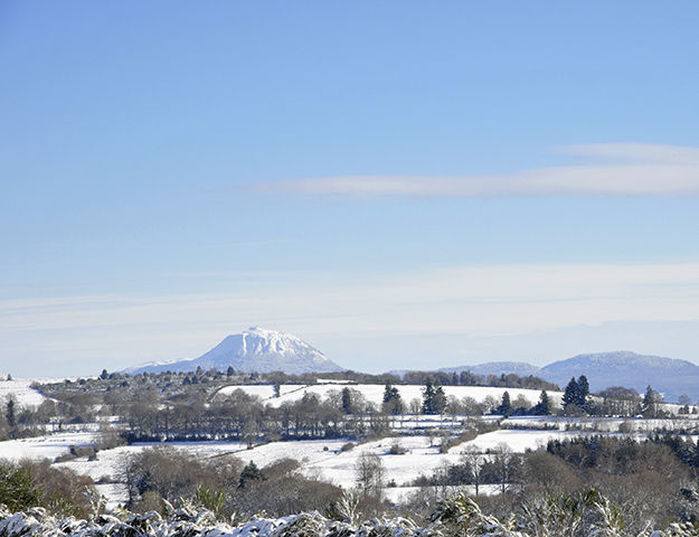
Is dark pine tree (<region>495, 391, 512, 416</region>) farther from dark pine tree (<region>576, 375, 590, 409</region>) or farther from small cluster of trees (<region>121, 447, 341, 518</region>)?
small cluster of trees (<region>121, 447, 341, 518</region>)

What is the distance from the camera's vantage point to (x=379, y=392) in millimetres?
154125

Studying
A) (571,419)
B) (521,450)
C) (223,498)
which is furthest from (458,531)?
(571,419)

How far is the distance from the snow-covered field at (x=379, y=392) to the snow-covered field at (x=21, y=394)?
34.0 m

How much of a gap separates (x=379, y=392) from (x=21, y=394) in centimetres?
7209

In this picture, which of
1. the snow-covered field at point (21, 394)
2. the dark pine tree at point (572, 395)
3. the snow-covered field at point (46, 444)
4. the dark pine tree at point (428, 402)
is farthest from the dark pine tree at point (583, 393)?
the snow-covered field at point (21, 394)

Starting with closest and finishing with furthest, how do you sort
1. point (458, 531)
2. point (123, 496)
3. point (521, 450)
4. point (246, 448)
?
point (458, 531)
point (123, 496)
point (521, 450)
point (246, 448)

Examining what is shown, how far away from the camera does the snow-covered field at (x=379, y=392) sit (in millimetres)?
145750

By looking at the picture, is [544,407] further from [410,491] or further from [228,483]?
[228,483]

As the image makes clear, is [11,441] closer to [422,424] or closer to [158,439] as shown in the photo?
[158,439]

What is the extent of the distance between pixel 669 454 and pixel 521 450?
59.9 feet

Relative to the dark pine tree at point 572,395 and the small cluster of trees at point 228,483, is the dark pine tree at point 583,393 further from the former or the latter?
the small cluster of trees at point 228,483

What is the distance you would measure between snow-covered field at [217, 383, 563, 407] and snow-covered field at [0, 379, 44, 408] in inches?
1339

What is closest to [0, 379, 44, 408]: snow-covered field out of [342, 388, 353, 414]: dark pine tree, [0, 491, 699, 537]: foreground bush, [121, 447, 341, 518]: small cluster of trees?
[342, 388, 353, 414]: dark pine tree

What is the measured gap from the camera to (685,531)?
31.6ft
